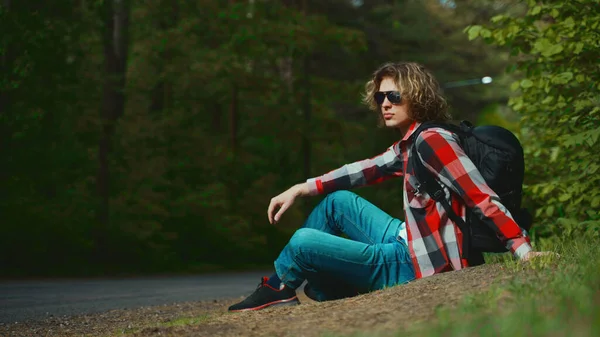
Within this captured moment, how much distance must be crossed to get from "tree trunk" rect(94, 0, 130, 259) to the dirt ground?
291 inches

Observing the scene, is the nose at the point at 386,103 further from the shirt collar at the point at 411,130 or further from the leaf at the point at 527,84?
the leaf at the point at 527,84

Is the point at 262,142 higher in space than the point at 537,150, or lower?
higher

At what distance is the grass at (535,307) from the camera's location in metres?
2.59

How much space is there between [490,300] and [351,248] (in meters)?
1.48

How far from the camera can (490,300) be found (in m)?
3.39

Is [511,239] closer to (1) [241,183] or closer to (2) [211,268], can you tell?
(2) [211,268]

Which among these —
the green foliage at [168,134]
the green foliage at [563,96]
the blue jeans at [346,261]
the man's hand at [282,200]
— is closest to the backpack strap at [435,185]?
the blue jeans at [346,261]

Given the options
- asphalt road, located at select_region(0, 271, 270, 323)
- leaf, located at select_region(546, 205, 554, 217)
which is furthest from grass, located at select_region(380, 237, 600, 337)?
asphalt road, located at select_region(0, 271, 270, 323)

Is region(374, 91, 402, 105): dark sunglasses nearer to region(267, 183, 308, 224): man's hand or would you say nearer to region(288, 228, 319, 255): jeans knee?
region(267, 183, 308, 224): man's hand

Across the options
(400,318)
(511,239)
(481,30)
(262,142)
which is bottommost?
(400,318)

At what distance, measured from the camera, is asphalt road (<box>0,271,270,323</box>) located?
6.61 meters

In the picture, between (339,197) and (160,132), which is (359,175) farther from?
(160,132)

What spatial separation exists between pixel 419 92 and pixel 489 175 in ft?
2.37

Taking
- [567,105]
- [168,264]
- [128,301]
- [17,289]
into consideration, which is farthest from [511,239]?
[168,264]
